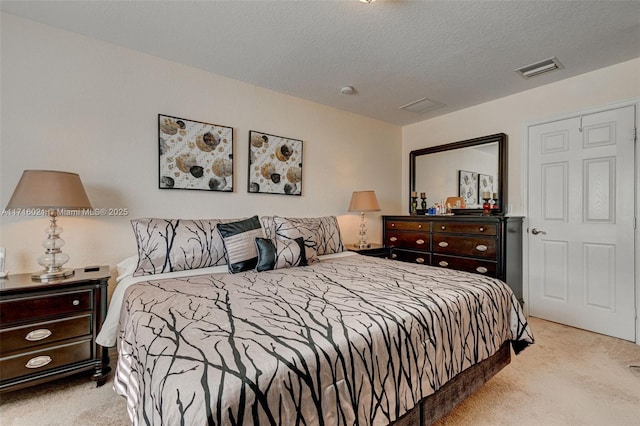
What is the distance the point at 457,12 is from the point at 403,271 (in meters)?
1.82

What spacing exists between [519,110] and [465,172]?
86 centimetres

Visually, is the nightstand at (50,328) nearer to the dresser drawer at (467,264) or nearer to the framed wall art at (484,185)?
the dresser drawer at (467,264)

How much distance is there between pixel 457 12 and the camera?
201 cm

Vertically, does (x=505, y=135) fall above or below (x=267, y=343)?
above

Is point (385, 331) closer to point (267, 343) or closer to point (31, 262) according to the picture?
point (267, 343)

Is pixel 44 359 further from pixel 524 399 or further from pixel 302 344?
pixel 524 399

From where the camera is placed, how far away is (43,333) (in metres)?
1.77

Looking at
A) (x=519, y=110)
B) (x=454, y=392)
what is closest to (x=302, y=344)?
(x=454, y=392)

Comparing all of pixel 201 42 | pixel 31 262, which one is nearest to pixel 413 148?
pixel 201 42

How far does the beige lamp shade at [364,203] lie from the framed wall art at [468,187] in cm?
109

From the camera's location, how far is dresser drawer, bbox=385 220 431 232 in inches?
144

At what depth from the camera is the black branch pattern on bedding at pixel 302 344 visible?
86 centimetres

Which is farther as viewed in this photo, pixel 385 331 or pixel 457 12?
pixel 457 12

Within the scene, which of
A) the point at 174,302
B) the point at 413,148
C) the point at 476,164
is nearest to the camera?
the point at 174,302
